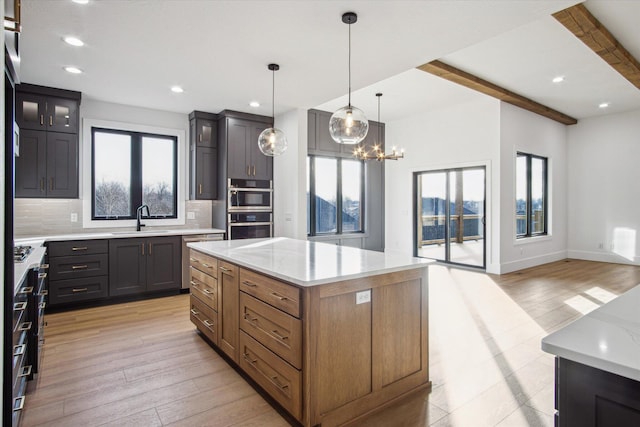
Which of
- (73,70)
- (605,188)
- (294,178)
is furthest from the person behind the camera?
(605,188)

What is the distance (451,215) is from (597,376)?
6.50m

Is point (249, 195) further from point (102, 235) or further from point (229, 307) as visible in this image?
point (229, 307)

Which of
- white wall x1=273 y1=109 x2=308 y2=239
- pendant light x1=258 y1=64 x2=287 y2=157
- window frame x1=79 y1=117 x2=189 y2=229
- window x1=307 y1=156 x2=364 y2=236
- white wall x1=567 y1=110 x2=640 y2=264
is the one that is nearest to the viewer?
pendant light x1=258 y1=64 x2=287 y2=157

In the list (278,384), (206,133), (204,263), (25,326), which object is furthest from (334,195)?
(25,326)

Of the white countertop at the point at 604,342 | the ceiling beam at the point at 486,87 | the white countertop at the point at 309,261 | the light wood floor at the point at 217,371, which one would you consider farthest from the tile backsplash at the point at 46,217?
the white countertop at the point at 604,342

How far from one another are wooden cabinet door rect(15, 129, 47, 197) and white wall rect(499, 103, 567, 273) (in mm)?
6814

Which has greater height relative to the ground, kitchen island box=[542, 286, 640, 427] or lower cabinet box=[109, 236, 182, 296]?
kitchen island box=[542, 286, 640, 427]

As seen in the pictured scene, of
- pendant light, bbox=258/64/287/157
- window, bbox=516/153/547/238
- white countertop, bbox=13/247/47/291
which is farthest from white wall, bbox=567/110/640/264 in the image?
white countertop, bbox=13/247/47/291

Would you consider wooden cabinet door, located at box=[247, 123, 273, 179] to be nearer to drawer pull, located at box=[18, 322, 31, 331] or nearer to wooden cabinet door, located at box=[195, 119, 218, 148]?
wooden cabinet door, located at box=[195, 119, 218, 148]

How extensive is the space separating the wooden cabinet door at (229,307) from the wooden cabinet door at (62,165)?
9.94 feet

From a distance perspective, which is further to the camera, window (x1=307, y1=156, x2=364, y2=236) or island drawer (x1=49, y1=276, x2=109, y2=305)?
window (x1=307, y1=156, x2=364, y2=236)

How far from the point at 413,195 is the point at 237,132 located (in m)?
3.94

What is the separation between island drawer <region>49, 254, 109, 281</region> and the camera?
13.8 feet

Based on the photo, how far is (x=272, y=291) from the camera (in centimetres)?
216
